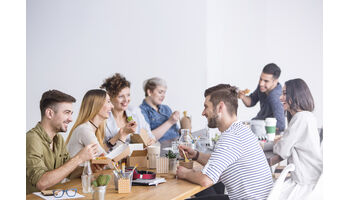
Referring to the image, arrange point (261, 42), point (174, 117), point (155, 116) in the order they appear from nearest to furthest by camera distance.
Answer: point (174, 117) < point (155, 116) < point (261, 42)

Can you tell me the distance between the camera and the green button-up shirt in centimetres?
194

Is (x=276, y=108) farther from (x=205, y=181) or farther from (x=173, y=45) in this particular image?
(x=205, y=181)

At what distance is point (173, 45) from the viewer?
6574mm

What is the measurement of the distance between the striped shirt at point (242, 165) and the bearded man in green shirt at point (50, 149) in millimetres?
666

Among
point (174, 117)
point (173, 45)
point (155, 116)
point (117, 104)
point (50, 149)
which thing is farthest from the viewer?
point (173, 45)

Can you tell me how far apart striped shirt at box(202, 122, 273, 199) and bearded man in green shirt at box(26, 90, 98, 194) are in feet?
2.18

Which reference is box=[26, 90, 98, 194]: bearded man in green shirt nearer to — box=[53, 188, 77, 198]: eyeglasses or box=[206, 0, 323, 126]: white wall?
box=[53, 188, 77, 198]: eyeglasses

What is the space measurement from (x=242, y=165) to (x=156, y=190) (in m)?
0.49

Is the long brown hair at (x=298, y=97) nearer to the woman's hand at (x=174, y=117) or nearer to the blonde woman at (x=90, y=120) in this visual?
the woman's hand at (x=174, y=117)

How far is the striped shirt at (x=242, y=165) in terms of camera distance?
206 centimetres

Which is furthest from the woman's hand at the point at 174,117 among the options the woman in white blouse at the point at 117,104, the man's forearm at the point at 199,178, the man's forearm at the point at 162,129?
the man's forearm at the point at 199,178

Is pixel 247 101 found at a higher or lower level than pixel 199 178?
higher

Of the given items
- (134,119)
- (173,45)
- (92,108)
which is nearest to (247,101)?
(173,45)
